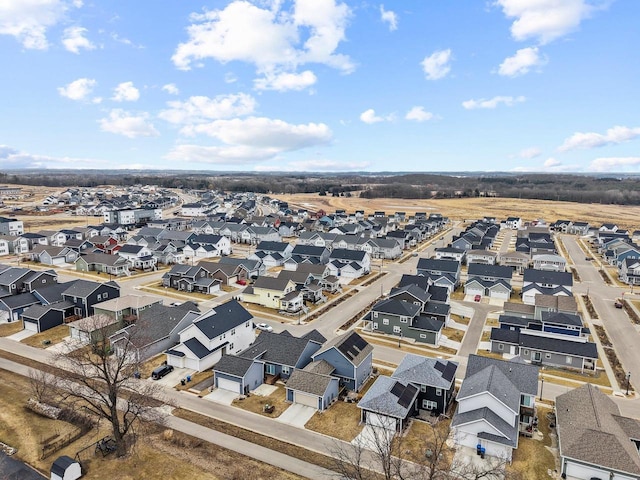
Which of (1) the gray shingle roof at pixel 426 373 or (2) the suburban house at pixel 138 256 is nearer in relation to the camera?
(1) the gray shingle roof at pixel 426 373

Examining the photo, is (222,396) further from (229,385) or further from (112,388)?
(112,388)

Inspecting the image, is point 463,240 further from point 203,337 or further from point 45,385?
point 45,385

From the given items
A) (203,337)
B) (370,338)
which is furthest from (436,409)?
(203,337)

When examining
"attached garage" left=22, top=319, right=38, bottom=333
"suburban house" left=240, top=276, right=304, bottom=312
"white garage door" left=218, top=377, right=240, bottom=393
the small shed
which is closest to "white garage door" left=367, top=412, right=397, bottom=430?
"white garage door" left=218, top=377, right=240, bottom=393

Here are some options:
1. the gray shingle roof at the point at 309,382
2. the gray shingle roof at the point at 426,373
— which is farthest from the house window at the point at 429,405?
the gray shingle roof at the point at 309,382

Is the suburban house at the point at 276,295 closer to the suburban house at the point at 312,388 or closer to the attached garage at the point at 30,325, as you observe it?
the suburban house at the point at 312,388

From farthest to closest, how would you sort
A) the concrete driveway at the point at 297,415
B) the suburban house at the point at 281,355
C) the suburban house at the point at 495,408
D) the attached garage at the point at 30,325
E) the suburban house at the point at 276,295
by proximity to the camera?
the suburban house at the point at 276,295 < the attached garage at the point at 30,325 < the suburban house at the point at 281,355 < the concrete driveway at the point at 297,415 < the suburban house at the point at 495,408

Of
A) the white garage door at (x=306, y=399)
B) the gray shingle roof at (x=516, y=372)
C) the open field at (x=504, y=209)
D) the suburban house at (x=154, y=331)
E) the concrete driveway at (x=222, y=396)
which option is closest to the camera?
the gray shingle roof at (x=516, y=372)
